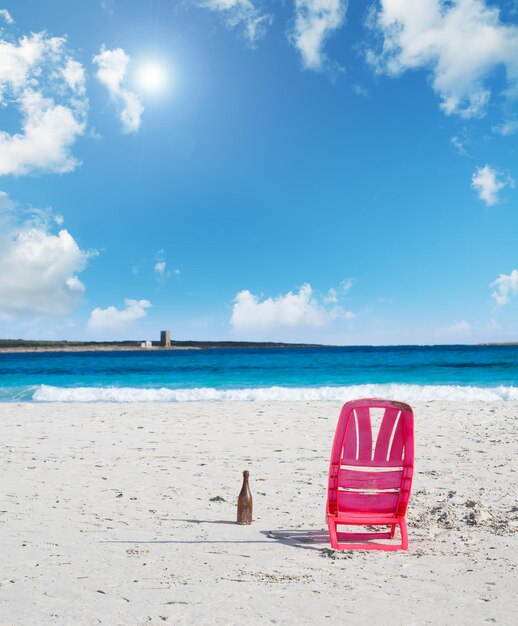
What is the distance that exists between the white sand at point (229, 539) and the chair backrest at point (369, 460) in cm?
42

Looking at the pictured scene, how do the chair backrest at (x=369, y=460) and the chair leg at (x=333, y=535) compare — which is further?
the chair backrest at (x=369, y=460)

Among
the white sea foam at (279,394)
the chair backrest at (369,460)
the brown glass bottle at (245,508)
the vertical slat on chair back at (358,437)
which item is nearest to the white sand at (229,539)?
the brown glass bottle at (245,508)

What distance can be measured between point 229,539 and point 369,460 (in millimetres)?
1526

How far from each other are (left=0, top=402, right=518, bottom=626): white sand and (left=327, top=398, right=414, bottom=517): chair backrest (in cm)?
42

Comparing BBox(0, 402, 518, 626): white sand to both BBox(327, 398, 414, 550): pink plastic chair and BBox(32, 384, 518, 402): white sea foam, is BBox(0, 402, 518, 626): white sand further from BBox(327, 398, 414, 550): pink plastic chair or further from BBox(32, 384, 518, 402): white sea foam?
BBox(32, 384, 518, 402): white sea foam

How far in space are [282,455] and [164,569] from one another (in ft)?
16.8

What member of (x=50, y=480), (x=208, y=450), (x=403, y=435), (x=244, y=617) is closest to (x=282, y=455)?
(x=208, y=450)

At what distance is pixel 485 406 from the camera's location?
16750mm

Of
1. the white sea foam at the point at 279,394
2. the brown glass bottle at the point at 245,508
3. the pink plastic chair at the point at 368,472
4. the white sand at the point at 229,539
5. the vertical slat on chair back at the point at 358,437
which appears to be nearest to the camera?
the white sand at the point at 229,539

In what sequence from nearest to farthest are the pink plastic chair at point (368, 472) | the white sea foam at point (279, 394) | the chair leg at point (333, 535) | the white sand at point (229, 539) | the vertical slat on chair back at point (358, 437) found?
the white sand at point (229, 539) → the chair leg at point (333, 535) → the pink plastic chair at point (368, 472) → the vertical slat on chair back at point (358, 437) → the white sea foam at point (279, 394)

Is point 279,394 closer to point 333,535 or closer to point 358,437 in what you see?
point 358,437

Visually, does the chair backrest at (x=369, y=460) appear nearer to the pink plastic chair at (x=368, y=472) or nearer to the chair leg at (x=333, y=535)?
the pink plastic chair at (x=368, y=472)

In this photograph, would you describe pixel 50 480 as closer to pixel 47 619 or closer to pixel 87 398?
pixel 47 619

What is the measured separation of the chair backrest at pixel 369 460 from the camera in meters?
5.34
